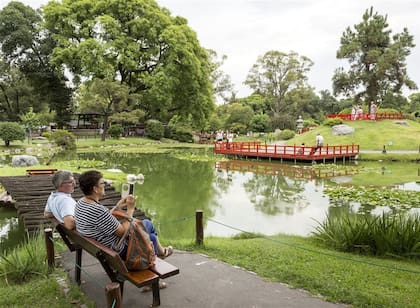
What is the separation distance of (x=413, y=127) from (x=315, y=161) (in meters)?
14.3

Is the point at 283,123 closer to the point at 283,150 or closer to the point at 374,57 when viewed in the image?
the point at 374,57

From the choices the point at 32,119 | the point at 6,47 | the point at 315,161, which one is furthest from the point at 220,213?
the point at 6,47

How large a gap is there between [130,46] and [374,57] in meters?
20.5

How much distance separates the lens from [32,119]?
27.5m

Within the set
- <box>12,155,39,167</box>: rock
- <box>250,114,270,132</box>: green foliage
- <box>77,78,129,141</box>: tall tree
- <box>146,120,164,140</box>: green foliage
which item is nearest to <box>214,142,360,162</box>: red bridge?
<box>77,78,129,141</box>: tall tree

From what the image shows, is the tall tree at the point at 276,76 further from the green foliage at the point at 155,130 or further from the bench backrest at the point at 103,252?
the bench backrest at the point at 103,252

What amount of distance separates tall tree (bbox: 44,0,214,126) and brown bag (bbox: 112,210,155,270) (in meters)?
27.2

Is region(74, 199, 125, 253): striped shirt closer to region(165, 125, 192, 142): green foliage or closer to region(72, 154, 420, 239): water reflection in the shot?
region(72, 154, 420, 239): water reflection

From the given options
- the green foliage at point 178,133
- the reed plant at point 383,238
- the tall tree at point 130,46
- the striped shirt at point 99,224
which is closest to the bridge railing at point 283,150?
the tall tree at point 130,46

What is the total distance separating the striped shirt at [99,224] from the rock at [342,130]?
87.7 ft

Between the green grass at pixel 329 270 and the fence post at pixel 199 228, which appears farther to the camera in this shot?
the fence post at pixel 199 228

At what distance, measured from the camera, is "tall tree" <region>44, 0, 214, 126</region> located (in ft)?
96.1

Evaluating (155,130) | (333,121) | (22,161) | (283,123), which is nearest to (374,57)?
(333,121)

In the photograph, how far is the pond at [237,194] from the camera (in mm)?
7867
